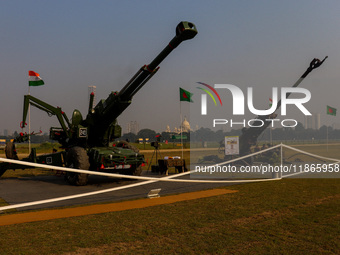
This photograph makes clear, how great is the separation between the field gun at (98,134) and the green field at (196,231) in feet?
13.4

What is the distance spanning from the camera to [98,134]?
12.1 metres

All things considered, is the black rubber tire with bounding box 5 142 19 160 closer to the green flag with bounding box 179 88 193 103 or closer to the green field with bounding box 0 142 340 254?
the green field with bounding box 0 142 340 254

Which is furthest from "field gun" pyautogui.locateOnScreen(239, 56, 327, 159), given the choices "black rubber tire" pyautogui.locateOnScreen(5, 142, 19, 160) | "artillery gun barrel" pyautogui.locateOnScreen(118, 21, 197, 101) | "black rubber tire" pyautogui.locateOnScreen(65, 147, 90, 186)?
"black rubber tire" pyautogui.locateOnScreen(5, 142, 19, 160)

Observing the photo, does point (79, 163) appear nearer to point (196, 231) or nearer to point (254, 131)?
point (196, 231)

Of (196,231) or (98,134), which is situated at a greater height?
(98,134)

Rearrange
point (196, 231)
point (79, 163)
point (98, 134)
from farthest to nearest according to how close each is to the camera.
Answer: point (98, 134) → point (79, 163) → point (196, 231)

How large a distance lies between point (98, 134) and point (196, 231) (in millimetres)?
7795

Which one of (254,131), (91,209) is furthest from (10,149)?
(254,131)

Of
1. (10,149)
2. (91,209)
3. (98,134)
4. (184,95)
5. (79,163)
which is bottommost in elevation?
(91,209)

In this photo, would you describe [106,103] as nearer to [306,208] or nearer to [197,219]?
[197,219]

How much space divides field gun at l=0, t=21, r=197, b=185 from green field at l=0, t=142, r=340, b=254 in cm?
409

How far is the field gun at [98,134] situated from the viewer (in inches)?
413

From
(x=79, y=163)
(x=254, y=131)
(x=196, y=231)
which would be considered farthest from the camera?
(x=254, y=131)

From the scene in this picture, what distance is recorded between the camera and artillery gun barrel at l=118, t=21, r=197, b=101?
769 centimetres
